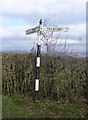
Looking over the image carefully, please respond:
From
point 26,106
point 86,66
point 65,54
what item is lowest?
point 26,106

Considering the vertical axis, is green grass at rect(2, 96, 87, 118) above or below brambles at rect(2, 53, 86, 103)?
below

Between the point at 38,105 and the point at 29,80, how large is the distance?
1.25 meters

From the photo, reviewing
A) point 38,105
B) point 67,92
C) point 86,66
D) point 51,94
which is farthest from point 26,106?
point 86,66

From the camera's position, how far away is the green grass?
431 centimetres

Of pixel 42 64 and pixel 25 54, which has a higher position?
pixel 25 54

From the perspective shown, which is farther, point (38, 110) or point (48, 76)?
point (48, 76)

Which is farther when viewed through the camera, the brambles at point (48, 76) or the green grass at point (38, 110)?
the brambles at point (48, 76)

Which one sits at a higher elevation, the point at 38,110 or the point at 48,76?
the point at 48,76

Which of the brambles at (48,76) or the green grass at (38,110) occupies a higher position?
the brambles at (48,76)

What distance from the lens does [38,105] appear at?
5000 millimetres

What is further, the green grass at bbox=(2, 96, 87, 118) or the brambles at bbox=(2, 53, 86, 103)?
the brambles at bbox=(2, 53, 86, 103)

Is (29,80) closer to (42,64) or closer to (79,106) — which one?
(42,64)

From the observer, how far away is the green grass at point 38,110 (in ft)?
14.1

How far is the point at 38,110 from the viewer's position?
462 cm
